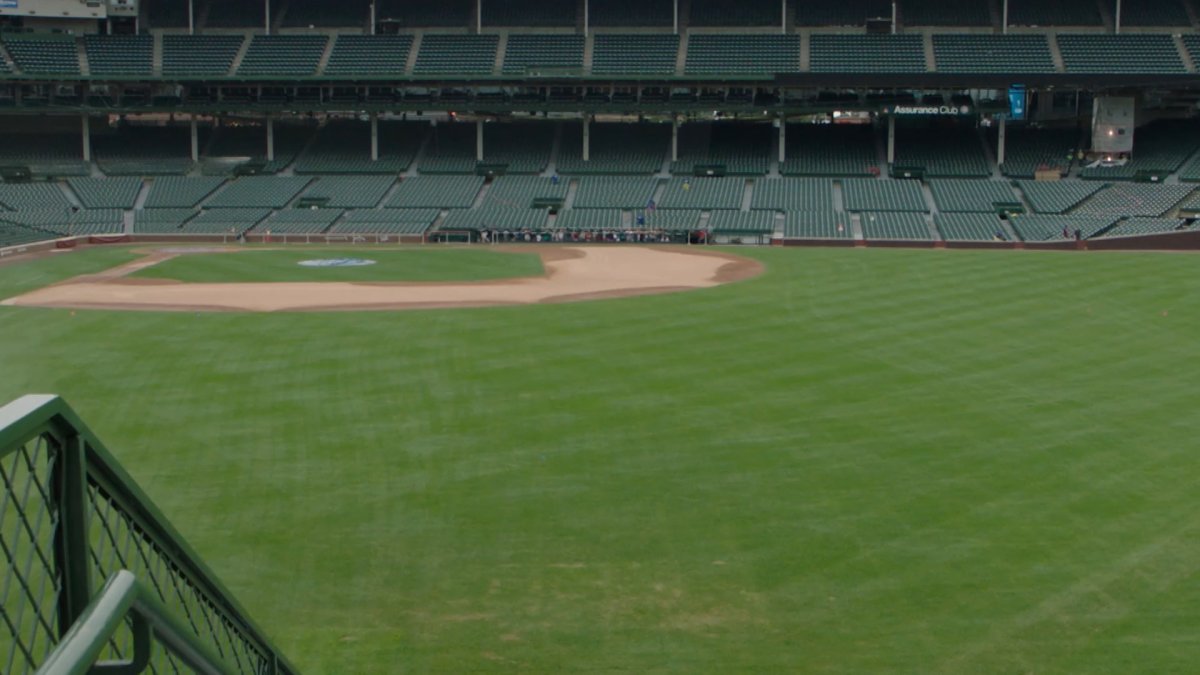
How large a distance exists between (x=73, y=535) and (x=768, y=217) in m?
62.3

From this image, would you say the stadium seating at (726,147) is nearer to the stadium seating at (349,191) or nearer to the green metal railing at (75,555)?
the stadium seating at (349,191)

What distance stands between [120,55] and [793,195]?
42.8m

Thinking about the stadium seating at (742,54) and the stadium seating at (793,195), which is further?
the stadium seating at (742,54)

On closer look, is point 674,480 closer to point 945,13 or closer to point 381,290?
point 381,290

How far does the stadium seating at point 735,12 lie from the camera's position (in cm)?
7800

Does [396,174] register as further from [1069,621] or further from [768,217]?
[1069,621]

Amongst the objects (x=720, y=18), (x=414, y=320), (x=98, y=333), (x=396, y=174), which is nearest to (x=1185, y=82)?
(x=720, y=18)

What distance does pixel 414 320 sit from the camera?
34.4 meters

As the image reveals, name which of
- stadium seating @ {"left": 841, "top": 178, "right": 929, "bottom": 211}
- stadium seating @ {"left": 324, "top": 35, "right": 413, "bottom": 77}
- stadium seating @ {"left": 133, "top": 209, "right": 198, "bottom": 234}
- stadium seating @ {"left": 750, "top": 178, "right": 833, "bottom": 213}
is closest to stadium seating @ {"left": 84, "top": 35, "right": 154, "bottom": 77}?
stadium seating @ {"left": 133, "top": 209, "right": 198, "bottom": 234}

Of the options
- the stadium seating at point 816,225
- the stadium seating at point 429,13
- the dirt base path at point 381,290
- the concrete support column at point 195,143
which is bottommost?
the dirt base path at point 381,290

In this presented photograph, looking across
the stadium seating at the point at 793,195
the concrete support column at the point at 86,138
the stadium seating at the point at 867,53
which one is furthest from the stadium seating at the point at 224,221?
the stadium seating at the point at 867,53

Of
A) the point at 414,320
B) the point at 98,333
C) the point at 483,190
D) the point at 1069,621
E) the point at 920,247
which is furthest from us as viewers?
the point at 483,190

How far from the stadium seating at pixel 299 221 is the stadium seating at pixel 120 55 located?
49.0 feet

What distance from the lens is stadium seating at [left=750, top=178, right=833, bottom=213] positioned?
218ft
